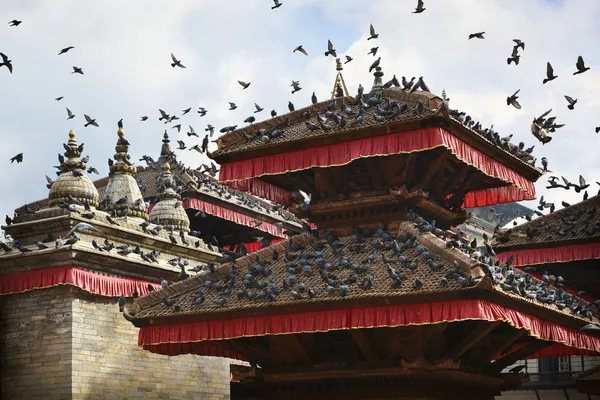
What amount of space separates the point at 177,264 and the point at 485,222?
4187 cm

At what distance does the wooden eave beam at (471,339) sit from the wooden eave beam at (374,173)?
324 centimetres

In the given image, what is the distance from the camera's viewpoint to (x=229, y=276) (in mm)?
16812

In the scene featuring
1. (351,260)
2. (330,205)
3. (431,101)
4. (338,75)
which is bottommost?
(351,260)

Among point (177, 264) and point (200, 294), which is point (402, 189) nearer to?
point (200, 294)

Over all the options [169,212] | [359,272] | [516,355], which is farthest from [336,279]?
[169,212]

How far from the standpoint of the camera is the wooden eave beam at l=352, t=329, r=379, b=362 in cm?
1521

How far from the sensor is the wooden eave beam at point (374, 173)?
663 inches

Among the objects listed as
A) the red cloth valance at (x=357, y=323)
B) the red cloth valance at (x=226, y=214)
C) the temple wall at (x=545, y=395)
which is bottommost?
the temple wall at (x=545, y=395)

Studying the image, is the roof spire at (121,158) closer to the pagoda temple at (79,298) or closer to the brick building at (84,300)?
the brick building at (84,300)

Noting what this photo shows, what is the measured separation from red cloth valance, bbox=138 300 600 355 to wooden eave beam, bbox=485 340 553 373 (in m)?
0.61

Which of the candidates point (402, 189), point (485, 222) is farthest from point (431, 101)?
point (485, 222)

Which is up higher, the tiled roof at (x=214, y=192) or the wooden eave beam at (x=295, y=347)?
the tiled roof at (x=214, y=192)

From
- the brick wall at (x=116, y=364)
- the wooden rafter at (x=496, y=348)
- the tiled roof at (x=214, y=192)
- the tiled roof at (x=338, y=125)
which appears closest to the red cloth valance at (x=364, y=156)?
the tiled roof at (x=338, y=125)

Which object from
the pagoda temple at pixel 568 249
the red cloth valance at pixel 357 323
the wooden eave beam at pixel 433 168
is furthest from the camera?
the pagoda temple at pixel 568 249
